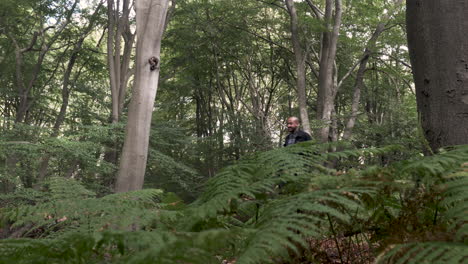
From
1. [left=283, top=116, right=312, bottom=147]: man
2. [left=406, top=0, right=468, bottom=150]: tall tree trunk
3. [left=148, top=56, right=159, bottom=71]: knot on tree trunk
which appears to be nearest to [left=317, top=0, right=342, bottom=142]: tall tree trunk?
[left=283, top=116, right=312, bottom=147]: man

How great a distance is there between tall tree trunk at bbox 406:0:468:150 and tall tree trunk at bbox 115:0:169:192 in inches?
137

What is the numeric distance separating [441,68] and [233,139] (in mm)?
13928

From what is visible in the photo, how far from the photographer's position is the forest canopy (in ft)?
3.50

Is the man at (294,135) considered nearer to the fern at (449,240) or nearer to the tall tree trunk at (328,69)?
the fern at (449,240)

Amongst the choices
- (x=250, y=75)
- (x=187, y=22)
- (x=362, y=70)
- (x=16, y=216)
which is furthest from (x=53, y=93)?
(x=16, y=216)

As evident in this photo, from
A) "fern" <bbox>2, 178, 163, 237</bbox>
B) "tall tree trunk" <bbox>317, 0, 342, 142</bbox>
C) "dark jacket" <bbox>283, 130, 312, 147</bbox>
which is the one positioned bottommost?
"fern" <bbox>2, 178, 163, 237</bbox>

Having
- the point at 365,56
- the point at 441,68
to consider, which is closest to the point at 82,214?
the point at 441,68

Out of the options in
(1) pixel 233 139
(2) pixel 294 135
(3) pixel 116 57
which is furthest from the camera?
(1) pixel 233 139

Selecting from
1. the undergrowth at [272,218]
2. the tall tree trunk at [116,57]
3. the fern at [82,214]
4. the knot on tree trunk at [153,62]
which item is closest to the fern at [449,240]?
the undergrowth at [272,218]

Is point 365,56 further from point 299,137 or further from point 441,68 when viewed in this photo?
point 441,68

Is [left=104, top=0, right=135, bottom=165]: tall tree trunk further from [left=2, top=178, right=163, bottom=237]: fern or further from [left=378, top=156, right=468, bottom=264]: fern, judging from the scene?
[left=378, top=156, right=468, bottom=264]: fern

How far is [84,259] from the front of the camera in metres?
1.08

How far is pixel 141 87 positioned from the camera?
17.5 ft

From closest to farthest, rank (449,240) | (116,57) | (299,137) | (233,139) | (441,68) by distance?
1. (449,240)
2. (441,68)
3. (299,137)
4. (116,57)
5. (233,139)
